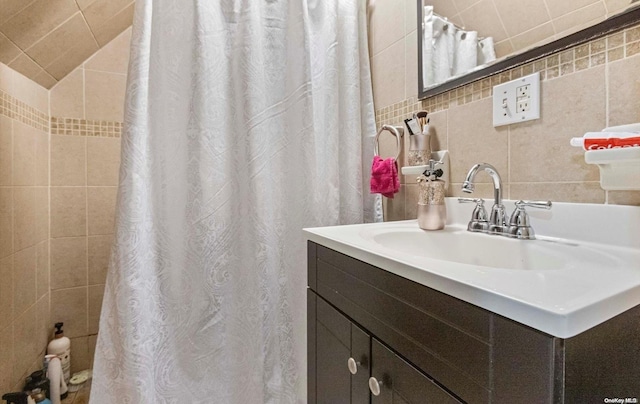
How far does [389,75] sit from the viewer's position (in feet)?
4.15

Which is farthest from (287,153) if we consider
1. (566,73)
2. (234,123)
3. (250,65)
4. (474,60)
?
(566,73)

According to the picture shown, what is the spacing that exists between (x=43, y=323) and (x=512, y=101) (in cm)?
213

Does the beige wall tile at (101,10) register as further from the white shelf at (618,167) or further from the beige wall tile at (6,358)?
the white shelf at (618,167)

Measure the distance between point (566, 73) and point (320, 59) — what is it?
0.82 metres

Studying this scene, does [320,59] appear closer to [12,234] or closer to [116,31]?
[116,31]

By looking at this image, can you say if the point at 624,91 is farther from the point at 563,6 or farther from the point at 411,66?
the point at 411,66

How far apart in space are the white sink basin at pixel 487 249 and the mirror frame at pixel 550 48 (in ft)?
1.43

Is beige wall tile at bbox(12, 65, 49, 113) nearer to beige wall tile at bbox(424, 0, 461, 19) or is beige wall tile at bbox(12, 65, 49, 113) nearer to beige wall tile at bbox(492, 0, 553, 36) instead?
beige wall tile at bbox(424, 0, 461, 19)

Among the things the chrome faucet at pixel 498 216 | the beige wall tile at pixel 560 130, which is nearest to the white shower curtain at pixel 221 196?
the chrome faucet at pixel 498 216

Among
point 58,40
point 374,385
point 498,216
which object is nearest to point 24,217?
point 58,40

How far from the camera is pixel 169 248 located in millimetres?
1046

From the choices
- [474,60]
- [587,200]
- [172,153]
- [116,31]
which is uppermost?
[116,31]

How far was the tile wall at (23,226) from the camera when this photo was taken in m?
1.17

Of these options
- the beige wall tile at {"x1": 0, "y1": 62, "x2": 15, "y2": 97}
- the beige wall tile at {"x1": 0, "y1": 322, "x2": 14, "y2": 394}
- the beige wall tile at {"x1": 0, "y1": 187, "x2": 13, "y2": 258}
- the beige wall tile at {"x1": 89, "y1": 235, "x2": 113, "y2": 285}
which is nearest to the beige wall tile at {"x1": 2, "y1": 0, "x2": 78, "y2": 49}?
the beige wall tile at {"x1": 0, "y1": 62, "x2": 15, "y2": 97}
